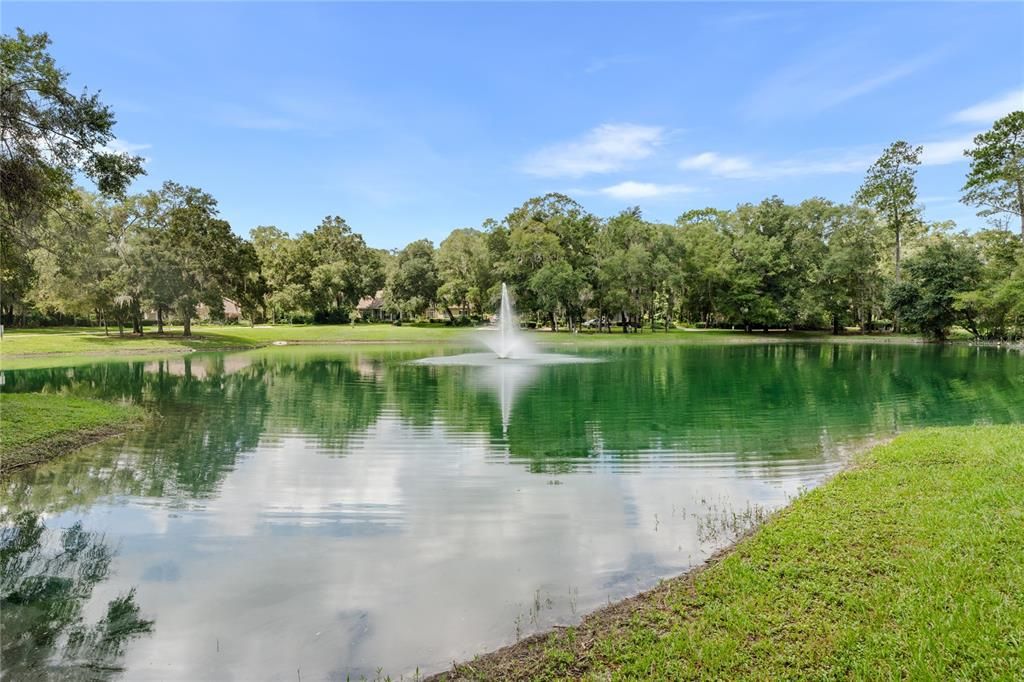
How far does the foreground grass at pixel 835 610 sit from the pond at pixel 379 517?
71cm

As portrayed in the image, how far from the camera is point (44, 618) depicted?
5469mm

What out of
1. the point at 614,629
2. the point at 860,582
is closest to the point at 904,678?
the point at 860,582

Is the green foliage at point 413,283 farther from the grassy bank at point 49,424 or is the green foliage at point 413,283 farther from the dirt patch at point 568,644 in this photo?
the dirt patch at point 568,644

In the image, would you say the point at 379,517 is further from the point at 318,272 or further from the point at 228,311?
the point at 228,311

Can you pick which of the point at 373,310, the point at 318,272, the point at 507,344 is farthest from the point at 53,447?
the point at 373,310

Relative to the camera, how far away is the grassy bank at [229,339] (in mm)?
37125

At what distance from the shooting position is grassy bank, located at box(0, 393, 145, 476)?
37.1 feet

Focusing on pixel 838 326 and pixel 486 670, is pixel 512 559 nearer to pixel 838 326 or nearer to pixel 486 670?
pixel 486 670

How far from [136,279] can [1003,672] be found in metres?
54.8

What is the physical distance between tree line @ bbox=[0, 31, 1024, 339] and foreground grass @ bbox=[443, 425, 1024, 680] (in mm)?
18942

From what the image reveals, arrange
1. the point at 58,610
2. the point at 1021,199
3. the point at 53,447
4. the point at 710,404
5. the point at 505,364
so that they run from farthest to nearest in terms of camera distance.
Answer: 1. the point at 1021,199
2. the point at 505,364
3. the point at 710,404
4. the point at 53,447
5. the point at 58,610

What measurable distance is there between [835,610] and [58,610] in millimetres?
7071

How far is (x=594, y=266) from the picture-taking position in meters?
67.6

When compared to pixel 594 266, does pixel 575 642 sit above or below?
below
